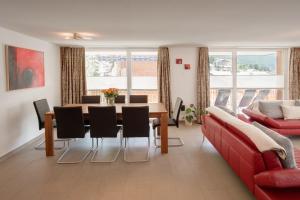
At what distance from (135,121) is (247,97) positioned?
4.51 metres

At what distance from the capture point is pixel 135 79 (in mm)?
7535

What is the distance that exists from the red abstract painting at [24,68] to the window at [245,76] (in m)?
4.50

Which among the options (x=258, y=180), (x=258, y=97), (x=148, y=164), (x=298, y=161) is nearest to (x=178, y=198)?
(x=258, y=180)

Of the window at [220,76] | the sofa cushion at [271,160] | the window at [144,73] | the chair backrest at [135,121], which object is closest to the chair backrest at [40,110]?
the chair backrest at [135,121]

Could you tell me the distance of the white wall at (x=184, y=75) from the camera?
7293mm

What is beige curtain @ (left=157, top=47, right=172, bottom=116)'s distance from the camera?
Result: 720cm

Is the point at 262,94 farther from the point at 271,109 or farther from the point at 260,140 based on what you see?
the point at 260,140

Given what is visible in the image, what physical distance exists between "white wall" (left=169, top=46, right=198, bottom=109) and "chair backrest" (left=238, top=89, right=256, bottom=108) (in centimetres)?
144

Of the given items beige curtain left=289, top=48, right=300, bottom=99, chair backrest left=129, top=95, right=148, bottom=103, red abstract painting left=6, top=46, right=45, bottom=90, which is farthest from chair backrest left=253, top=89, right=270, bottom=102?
red abstract painting left=6, top=46, right=45, bottom=90

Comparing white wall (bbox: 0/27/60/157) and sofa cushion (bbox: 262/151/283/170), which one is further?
white wall (bbox: 0/27/60/157)

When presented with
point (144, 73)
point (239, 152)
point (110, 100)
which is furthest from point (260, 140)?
point (144, 73)

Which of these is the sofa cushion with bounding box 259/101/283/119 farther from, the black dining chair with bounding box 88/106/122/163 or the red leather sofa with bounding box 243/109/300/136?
the black dining chair with bounding box 88/106/122/163

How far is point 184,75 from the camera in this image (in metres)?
7.38

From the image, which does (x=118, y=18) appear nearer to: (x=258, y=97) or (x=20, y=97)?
(x=20, y=97)
